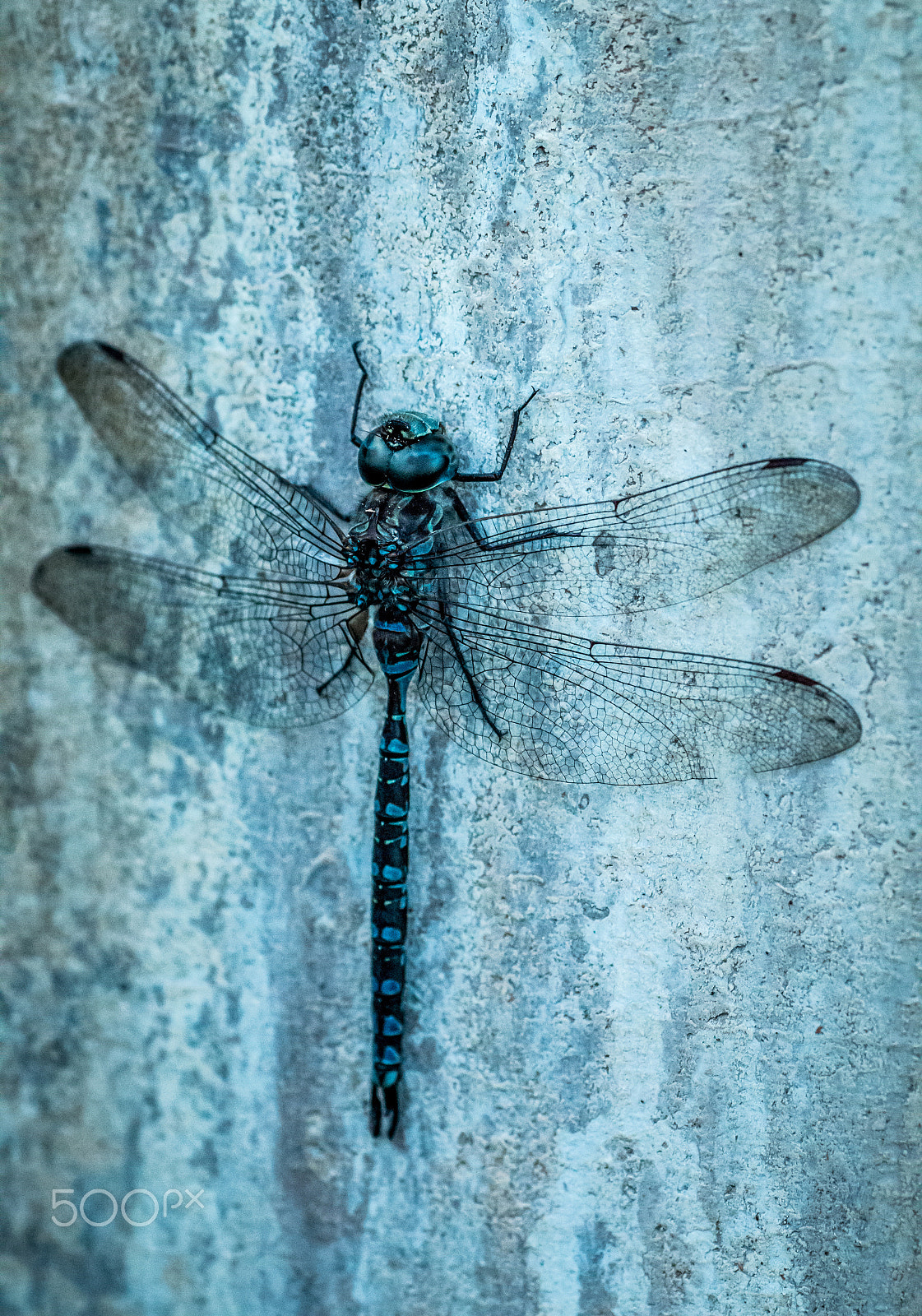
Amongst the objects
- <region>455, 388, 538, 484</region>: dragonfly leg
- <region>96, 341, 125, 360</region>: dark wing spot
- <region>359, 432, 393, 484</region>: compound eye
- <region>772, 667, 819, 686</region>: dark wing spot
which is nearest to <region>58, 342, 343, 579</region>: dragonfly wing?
<region>96, 341, 125, 360</region>: dark wing spot

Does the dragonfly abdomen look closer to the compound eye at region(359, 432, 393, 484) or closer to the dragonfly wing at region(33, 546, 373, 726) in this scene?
the dragonfly wing at region(33, 546, 373, 726)

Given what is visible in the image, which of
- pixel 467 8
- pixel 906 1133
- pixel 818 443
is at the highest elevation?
pixel 467 8

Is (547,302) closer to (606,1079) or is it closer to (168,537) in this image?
(168,537)

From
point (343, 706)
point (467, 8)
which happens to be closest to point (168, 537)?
point (343, 706)

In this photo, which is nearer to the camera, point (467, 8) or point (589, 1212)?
point (467, 8)

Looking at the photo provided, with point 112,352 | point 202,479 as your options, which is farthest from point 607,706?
point 112,352

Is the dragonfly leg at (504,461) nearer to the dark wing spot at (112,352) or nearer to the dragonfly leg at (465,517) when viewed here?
the dragonfly leg at (465,517)
